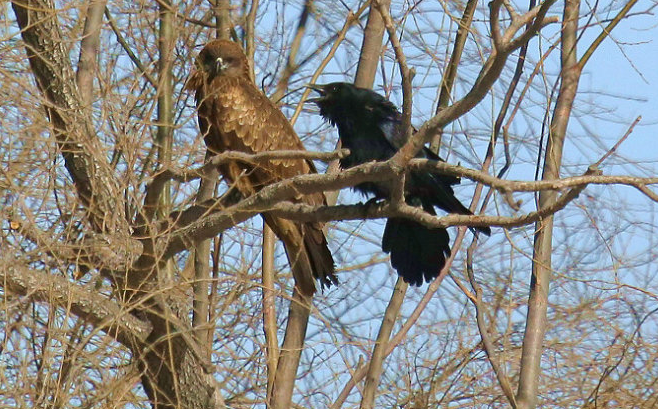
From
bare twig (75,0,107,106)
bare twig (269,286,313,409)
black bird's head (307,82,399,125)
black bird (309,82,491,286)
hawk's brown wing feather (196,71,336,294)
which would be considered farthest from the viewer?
bare twig (269,286,313,409)

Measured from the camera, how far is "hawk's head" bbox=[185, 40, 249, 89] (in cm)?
543

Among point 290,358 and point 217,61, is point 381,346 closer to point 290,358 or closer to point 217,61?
point 290,358

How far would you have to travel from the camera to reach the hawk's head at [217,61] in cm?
543

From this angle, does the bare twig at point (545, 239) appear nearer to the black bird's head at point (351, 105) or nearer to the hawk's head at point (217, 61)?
the black bird's head at point (351, 105)

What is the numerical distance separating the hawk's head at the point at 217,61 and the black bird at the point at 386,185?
0.46 m

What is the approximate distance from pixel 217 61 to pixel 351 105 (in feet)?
2.45

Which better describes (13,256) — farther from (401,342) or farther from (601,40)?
(601,40)

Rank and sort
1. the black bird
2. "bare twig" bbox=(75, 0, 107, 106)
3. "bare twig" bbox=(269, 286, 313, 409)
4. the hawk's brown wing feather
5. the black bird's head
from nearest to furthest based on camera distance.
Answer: the black bird, "bare twig" bbox=(75, 0, 107, 106), the hawk's brown wing feather, the black bird's head, "bare twig" bbox=(269, 286, 313, 409)

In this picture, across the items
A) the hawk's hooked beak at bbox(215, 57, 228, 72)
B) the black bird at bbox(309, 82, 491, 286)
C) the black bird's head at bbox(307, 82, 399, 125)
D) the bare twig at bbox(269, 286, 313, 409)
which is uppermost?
the hawk's hooked beak at bbox(215, 57, 228, 72)

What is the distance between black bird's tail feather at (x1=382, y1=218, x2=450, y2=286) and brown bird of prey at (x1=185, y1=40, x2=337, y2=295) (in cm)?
34

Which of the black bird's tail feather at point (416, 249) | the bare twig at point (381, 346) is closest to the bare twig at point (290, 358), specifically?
the bare twig at point (381, 346)

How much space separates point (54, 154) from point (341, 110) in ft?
5.90

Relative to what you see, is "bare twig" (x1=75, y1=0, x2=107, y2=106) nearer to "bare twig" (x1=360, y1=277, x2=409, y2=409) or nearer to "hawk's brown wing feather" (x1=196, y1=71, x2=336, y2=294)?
"hawk's brown wing feather" (x1=196, y1=71, x2=336, y2=294)

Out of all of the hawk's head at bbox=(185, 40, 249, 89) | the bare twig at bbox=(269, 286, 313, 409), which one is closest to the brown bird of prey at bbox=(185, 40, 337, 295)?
the hawk's head at bbox=(185, 40, 249, 89)
